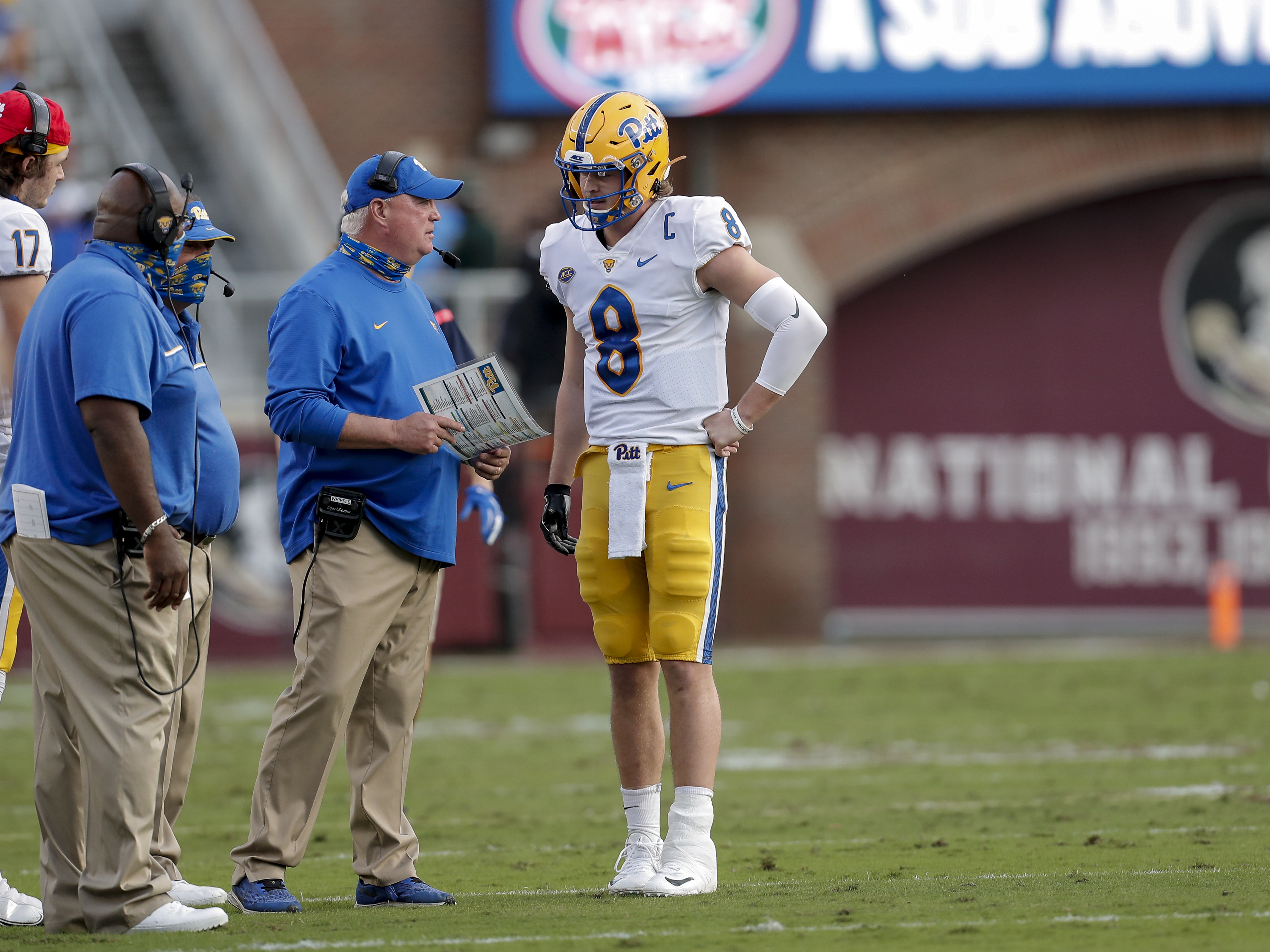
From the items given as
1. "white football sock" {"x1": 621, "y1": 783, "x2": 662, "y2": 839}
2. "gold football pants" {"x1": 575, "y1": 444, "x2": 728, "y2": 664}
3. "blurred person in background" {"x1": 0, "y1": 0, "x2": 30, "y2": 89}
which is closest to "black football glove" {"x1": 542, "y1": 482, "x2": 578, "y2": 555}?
"gold football pants" {"x1": 575, "y1": 444, "x2": 728, "y2": 664}

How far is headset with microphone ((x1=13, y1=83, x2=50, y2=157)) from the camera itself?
534 cm

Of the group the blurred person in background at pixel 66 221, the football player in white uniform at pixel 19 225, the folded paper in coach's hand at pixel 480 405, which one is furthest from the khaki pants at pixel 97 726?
the blurred person in background at pixel 66 221

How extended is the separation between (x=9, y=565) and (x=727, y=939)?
217 cm

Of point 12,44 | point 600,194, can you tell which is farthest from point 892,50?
point 600,194

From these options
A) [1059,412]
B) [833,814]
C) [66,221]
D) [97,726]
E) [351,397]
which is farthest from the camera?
[1059,412]

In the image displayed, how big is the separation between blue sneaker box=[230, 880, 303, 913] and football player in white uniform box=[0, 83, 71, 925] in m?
0.63

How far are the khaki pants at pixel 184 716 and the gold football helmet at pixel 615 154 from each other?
1.45m

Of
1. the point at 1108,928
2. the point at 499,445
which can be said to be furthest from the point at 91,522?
the point at 1108,928

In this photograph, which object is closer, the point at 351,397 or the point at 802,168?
the point at 351,397

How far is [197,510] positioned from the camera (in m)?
5.08

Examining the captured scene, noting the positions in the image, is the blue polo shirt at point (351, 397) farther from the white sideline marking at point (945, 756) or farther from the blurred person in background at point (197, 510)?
the white sideline marking at point (945, 756)

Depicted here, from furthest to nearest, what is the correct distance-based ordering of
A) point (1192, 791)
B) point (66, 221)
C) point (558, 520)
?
point (66, 221) → point (1192, 791) → point (558, 520)

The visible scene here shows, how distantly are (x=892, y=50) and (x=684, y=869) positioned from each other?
11.6 meters

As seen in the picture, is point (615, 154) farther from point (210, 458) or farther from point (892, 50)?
point (892, 50)
